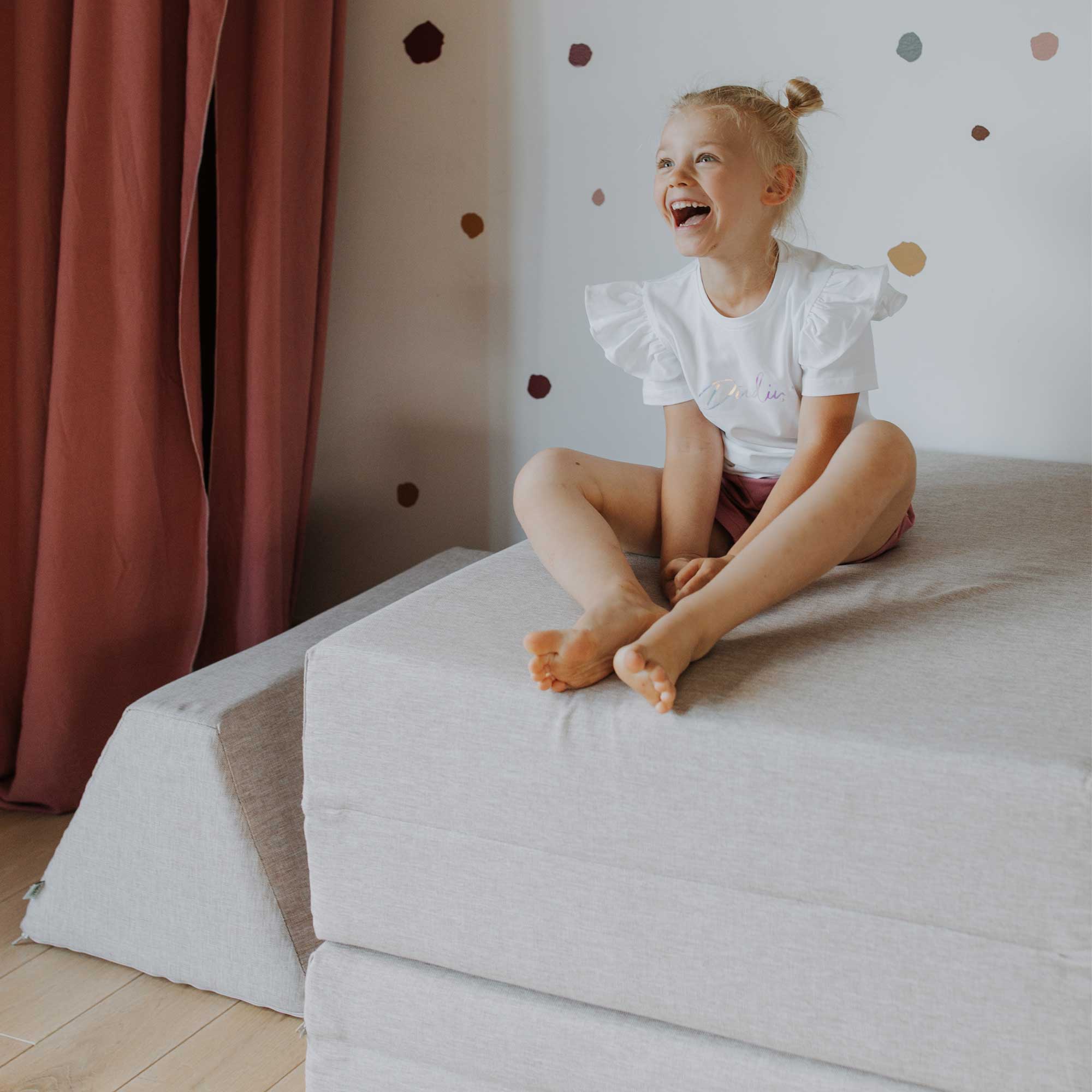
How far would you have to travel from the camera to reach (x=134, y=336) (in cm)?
143

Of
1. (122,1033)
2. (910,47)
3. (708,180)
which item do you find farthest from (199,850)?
(910,47)

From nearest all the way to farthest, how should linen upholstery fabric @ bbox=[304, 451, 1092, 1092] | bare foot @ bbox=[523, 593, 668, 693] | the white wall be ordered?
linen upholstery fabric @ bbox=[304, 451, 1092, 1092] → bare foot @ bbox=[523, 593, 668, 693] → the white wall

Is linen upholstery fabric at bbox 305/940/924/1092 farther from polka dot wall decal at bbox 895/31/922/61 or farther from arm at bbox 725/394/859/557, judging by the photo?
polka dot wall decal at bbox 895/31/922/61

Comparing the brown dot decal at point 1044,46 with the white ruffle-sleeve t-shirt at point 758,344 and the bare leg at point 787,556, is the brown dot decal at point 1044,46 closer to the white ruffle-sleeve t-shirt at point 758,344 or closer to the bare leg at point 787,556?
the white ruffle-sleeve t-shirt at point 758,344

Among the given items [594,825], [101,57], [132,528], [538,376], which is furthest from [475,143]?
[594,825]

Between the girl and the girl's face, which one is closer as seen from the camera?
the girl

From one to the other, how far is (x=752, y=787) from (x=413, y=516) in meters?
1.19

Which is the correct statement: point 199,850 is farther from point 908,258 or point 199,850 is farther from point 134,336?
point 908,258

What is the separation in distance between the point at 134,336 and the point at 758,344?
765 mm

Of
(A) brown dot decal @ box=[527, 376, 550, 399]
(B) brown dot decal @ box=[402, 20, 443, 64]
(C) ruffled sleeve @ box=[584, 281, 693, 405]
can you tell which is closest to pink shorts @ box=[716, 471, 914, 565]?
(C) ruffled sleeve @ box=[584, 281, 693, 405]

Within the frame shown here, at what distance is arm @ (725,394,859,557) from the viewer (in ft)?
3.86

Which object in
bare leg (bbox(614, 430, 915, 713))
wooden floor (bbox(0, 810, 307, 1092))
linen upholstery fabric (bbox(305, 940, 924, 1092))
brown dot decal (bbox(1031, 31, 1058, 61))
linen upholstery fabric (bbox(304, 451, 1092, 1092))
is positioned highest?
brown dot decal (bbox(1031, 31, 1058, 61))

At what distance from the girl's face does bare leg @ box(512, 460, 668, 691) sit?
11.4 inches

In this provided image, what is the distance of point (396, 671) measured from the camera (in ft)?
2.99
